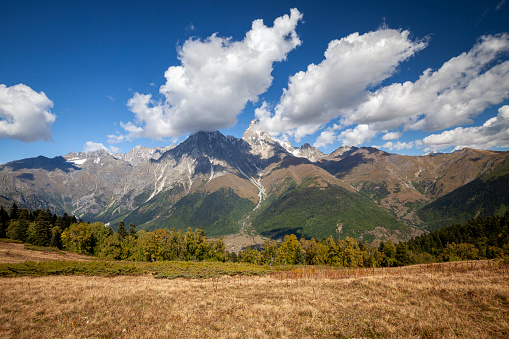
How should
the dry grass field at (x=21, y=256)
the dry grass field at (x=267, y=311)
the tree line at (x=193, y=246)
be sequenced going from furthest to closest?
the tree line at (x=193, y=246)
the dry grass field at (x=21, y=256)
the dry grass field at (x=267, y=311)

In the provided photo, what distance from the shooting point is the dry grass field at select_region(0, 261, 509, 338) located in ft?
46.1

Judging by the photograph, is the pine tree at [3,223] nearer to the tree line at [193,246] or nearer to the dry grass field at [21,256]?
the tree line at [193,246]

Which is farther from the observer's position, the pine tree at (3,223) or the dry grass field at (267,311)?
the pine tree at (3,223)

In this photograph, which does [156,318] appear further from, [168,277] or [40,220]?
[40,220]

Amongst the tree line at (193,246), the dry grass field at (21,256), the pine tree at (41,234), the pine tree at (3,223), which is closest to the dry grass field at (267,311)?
the dry grass field at (21,256)

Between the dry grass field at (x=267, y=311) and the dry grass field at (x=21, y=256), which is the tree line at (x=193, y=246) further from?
the dry grass field at (x=267, y=311)

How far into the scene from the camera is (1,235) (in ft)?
285

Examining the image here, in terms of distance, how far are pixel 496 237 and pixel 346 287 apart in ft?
445

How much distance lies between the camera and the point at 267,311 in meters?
18.2

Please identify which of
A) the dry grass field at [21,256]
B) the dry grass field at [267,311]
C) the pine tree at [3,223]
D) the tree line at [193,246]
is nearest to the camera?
the dry grass field at [267,311]

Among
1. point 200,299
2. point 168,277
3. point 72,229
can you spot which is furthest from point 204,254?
point 200,299

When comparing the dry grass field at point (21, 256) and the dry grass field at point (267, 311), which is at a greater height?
the dry grass field at point (267, 311)

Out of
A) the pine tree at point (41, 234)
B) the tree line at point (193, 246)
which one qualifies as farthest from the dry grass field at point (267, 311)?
the pine tree at point (41, 234)

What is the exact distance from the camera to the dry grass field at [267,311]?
14.0 metres
